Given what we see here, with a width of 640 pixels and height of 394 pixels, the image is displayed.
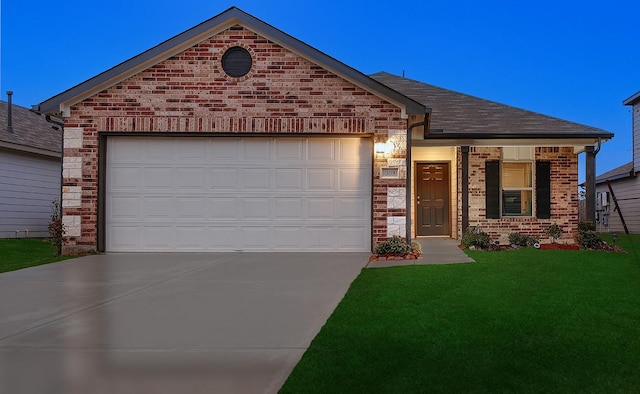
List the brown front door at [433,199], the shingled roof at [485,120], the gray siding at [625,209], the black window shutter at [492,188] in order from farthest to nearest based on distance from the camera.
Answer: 1. the gray siding at [625,209]
2. the brown front door at [433,199]
3. the black window shutter at [492,188]
4. the shingled roof at [485,120]

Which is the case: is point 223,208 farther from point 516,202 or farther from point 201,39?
point 516,202

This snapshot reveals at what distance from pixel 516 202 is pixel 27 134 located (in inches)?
595

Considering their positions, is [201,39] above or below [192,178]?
above

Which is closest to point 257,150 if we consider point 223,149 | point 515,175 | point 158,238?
point 223,149

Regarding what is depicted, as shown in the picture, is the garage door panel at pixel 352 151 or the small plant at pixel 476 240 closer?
the garage door panel at pixel 352 151

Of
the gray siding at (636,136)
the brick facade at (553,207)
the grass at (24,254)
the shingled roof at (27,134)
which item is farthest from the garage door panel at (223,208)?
the gray siding at (636,136)

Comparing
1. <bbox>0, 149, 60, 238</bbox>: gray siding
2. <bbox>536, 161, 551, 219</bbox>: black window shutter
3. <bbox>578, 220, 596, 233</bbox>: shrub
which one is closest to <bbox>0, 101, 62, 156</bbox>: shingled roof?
<bbox>0, 149, 60, 238</bbox>: gray siding

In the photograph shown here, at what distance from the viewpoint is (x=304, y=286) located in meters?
7.46

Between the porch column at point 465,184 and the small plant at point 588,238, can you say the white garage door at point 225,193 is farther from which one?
the small plant at point 588,238

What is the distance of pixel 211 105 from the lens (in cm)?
1150

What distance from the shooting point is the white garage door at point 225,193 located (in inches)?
462

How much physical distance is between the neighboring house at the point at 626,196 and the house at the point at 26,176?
20194 millimetres

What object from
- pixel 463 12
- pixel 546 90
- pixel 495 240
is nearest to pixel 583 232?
pixel 495 240

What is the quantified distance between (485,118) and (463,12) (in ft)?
184
